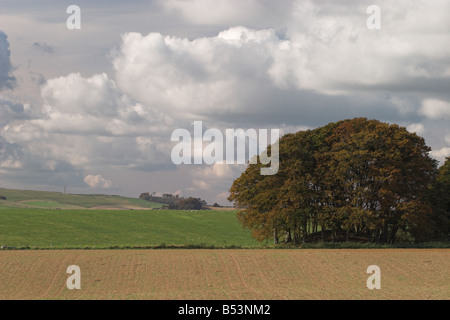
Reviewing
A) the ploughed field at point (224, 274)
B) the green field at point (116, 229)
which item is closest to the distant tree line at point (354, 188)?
the ploughed field at point (224, 274)

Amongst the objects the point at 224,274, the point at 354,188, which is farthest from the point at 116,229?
Answer: the point at 224,274

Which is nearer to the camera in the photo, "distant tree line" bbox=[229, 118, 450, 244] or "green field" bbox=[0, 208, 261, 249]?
"distant tree line" bbox=[229, 118, 450, 244]

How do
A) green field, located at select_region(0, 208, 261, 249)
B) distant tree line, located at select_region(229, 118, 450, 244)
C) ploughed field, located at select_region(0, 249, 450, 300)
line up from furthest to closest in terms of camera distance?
1. green field, located at select_region(0, 208, 261, 249)
2. distant tree line, located at select_region(229, 118, 450, 244)
3. ploughed field, located at select_region(0, 249, 450, 300)

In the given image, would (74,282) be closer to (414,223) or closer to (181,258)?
(181,258)

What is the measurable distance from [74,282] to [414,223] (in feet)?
144

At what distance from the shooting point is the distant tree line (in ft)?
230

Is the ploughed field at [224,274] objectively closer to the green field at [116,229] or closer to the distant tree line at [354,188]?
the distant tree line at [354,188]

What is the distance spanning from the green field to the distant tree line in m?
11.4

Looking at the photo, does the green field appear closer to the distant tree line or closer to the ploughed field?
the distant tree line

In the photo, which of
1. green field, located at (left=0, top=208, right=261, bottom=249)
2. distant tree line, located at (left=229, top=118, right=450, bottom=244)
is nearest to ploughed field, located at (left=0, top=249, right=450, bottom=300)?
distant tree line, located at (left=229, top=118, right=450, bottom=244)

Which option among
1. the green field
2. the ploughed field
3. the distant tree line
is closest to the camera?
the ploughed field

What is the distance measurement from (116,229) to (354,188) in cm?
5214

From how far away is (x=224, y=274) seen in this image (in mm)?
51344
